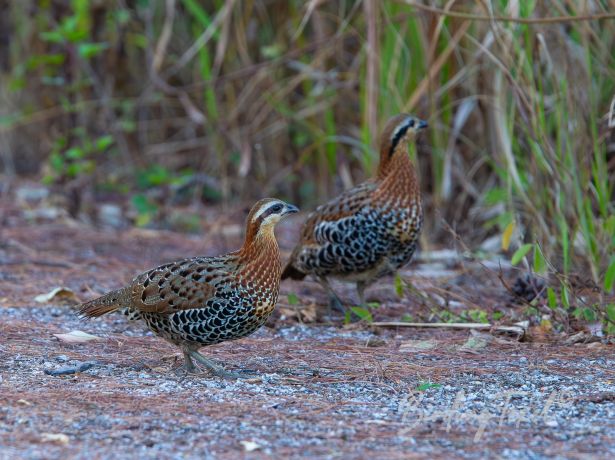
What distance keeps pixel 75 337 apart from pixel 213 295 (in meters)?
0.96

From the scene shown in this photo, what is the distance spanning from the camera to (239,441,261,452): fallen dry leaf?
3.50 metres

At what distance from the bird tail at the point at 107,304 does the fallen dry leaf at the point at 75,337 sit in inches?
5.2

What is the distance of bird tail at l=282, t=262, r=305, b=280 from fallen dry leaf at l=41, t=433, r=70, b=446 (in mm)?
3342

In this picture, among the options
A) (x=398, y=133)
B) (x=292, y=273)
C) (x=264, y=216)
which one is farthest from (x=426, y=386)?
(x=292, y=273)

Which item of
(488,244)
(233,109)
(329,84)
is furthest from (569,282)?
(233,109)

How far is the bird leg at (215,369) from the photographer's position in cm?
468

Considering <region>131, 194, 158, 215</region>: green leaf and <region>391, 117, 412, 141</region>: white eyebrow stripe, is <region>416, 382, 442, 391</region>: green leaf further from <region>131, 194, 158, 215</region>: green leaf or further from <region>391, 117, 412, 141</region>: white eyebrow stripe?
<region>131, 194, 158, 215</region>: green leaf

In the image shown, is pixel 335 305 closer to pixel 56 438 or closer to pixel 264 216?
pixel 264 216

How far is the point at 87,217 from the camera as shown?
9383mm

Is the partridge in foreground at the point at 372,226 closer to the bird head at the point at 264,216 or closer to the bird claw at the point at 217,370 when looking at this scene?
the bird head at the point at 264,216

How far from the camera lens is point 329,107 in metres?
8.85

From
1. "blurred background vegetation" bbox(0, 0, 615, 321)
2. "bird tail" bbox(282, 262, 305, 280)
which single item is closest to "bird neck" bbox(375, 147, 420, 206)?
"blurred background vegetation" bbox(0, 0, 615, 321)

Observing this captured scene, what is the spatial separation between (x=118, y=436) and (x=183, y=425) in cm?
26

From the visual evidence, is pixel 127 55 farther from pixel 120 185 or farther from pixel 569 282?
pixel 569 282
